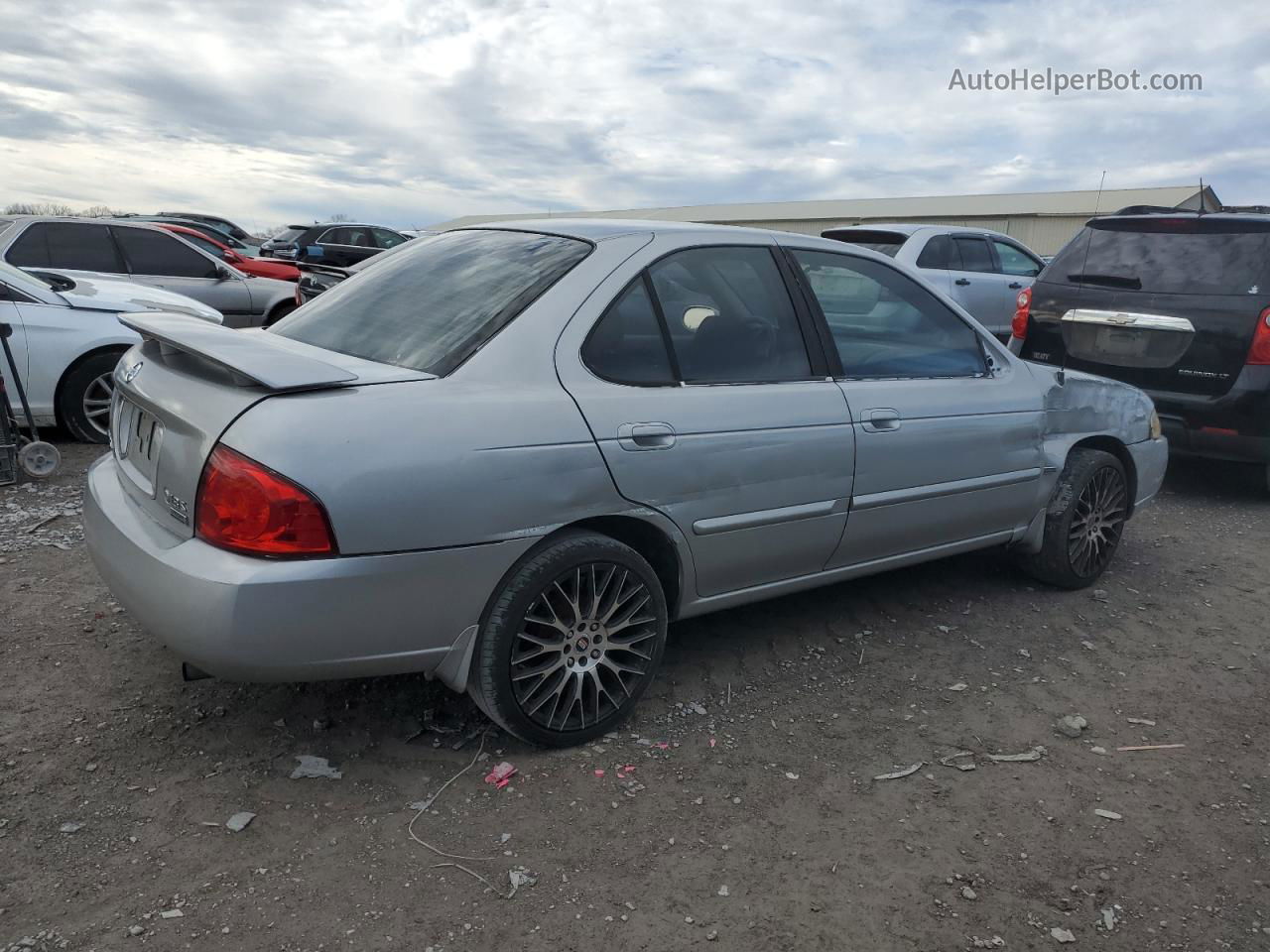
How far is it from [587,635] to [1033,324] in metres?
5.30

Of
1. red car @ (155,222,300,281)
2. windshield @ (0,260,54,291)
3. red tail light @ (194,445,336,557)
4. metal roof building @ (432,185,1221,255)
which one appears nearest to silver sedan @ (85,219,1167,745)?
red tail light @ (194,445,336,557)

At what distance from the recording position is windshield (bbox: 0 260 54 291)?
660 centimetres

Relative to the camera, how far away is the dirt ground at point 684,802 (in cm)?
241

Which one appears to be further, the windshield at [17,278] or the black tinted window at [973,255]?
the black tinted window at [973,255]

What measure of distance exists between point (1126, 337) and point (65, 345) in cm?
707

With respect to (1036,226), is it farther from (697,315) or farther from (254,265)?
(697,315)

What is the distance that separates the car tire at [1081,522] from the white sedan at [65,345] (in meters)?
5.31

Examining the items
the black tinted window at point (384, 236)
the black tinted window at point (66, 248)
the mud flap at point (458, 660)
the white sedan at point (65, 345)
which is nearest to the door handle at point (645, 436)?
the mud flap at point (458, 660)

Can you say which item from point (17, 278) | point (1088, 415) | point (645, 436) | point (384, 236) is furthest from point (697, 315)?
point (384, 236)

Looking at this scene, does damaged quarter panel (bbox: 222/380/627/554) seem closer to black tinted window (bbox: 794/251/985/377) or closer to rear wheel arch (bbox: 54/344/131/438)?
black tinted window (bbox: 794/251/985/377)

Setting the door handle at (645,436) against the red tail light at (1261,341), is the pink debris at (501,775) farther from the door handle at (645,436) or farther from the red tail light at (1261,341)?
the red tail light at (1261,341)

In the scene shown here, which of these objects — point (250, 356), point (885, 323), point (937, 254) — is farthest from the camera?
point (937, 254)

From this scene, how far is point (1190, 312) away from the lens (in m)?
6.31

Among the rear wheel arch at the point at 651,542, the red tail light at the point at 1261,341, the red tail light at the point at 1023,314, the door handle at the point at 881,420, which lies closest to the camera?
the rear wheel arch at the point at 651,542
